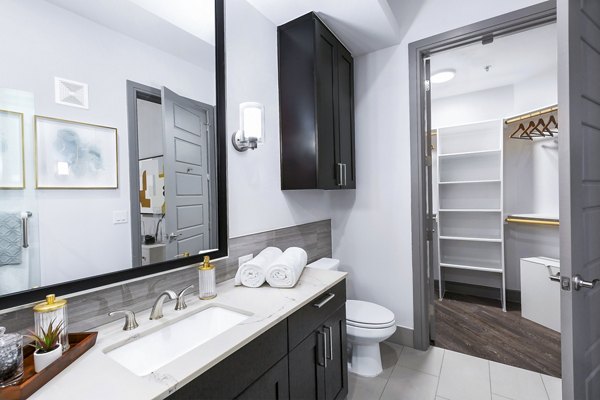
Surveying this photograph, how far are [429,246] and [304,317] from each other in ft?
4.92

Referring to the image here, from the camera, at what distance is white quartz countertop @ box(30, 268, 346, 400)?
673mm

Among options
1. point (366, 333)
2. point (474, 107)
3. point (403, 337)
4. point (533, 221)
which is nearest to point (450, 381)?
point (403, 337)

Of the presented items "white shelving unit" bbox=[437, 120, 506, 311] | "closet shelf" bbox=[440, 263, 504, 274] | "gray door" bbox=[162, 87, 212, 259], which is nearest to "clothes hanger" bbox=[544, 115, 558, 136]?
"white shelving unit" bbox=[437, 120, 506, 311]

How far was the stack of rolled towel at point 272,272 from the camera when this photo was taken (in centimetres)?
142

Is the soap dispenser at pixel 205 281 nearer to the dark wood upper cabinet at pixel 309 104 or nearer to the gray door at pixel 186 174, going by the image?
the gray door at pixel 186 174

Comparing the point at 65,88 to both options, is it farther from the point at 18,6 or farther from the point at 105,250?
the point at 105,250

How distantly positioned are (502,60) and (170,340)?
3.64 metres

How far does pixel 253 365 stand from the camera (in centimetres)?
96

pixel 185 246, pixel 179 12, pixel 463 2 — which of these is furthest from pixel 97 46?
pixel 463 2

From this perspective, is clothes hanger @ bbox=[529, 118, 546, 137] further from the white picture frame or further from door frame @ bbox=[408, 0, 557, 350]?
the white picture frame

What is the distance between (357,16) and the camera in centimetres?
188

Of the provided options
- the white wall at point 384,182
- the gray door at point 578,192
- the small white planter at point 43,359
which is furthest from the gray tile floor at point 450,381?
the small white planter at point 43,359

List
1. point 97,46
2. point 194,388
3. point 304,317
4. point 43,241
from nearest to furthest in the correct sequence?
point 194,388 < point 43,241 < point 97,46 < point 304,317

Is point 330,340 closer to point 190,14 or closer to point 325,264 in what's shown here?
point 325,264
